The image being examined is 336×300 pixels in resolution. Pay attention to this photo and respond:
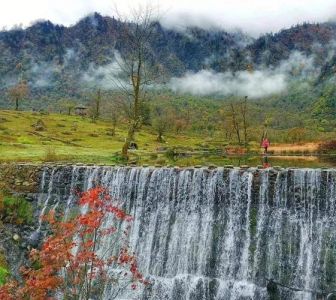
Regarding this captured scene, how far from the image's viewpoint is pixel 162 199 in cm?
3020

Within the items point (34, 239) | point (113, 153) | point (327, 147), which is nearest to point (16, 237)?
point (34, 239)

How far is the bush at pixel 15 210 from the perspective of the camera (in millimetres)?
32188

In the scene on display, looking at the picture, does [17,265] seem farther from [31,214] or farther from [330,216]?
[330,216]

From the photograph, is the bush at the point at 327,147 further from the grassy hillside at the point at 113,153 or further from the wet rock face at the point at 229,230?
the wet rock face at the point at 229,230

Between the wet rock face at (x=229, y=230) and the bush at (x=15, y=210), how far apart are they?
1656 millimetres

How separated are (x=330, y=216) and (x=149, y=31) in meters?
25.7

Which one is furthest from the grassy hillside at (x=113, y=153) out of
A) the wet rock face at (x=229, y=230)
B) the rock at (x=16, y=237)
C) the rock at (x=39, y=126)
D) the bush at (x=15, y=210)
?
the rock at (x=16, y=237)

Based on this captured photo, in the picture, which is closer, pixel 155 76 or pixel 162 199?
pixel 162 199

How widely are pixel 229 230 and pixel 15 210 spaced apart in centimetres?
1499

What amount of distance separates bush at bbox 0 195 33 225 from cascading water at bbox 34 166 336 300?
20.3 ft

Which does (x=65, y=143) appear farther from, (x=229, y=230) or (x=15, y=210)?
(x=229, y=230)

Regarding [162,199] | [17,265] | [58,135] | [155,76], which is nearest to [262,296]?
[162,199]

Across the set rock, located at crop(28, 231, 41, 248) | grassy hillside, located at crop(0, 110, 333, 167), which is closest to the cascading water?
rock, located at crop(28, 231, 41, 248)

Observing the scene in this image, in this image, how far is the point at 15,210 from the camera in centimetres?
3294
